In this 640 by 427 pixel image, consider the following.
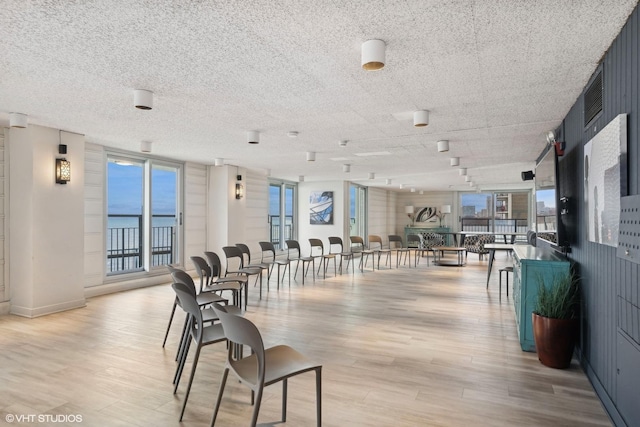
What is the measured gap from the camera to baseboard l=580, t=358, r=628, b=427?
2229 mm

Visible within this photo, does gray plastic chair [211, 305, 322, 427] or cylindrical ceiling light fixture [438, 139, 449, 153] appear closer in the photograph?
→ gray plastic chair [211, 305, 322, 427]

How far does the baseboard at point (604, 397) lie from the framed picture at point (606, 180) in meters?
0.99

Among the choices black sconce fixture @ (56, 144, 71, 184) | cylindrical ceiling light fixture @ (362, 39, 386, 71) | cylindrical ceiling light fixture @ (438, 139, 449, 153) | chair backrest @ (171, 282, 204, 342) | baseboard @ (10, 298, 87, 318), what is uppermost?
cylindrical ceiling light fixture @ (438, 139, 449, 153)

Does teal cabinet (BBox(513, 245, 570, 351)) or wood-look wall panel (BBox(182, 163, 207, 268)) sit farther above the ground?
wood-look wall panel (BBox(182, 163, 207, 268))

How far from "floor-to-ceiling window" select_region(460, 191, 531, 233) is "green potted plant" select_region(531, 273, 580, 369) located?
12.4 meters

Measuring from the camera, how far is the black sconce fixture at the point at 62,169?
491 centimetres

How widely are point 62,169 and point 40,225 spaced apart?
2.49 feet

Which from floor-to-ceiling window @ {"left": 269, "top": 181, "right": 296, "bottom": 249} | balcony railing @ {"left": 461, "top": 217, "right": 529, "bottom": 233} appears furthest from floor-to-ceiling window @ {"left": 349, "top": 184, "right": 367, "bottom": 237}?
balcony railing @ {"left": 461, "top": 217, "right": 529, "bottom": 233}

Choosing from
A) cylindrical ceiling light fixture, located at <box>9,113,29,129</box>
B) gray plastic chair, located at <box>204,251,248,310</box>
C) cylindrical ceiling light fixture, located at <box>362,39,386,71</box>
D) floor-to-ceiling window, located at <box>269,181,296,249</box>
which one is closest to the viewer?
cylindrical ceiling light fixture, located at <box>362,39,386,71</box>

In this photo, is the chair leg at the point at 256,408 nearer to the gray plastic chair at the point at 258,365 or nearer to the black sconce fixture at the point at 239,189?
the gray plastic chair at the point at 258,365

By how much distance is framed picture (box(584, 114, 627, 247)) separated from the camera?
7.06ft

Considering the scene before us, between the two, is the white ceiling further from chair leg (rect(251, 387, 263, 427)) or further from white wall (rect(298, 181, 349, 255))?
white wall (rect(298, 181, 349, 255))

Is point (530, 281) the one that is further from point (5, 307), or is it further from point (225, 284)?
point (5, 307)

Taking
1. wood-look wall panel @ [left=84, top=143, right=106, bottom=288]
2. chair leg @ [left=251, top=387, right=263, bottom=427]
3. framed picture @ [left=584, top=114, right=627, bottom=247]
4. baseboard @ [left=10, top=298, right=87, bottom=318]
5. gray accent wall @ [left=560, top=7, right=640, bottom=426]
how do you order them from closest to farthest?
1. chair leg @ [left=251, top=387, right=263, bottom=427]
2. gray accent wall @ [left=560, top=7, right=640, bottom=426]
3. framed picture @ [left=584, top=114, right=627, bottom=247]
4. baseboard @ [left=10, top=298, right=87, bottom=318]
5. wood-look wall panel @ [left=84, top=143, right=106, bottom=288]
